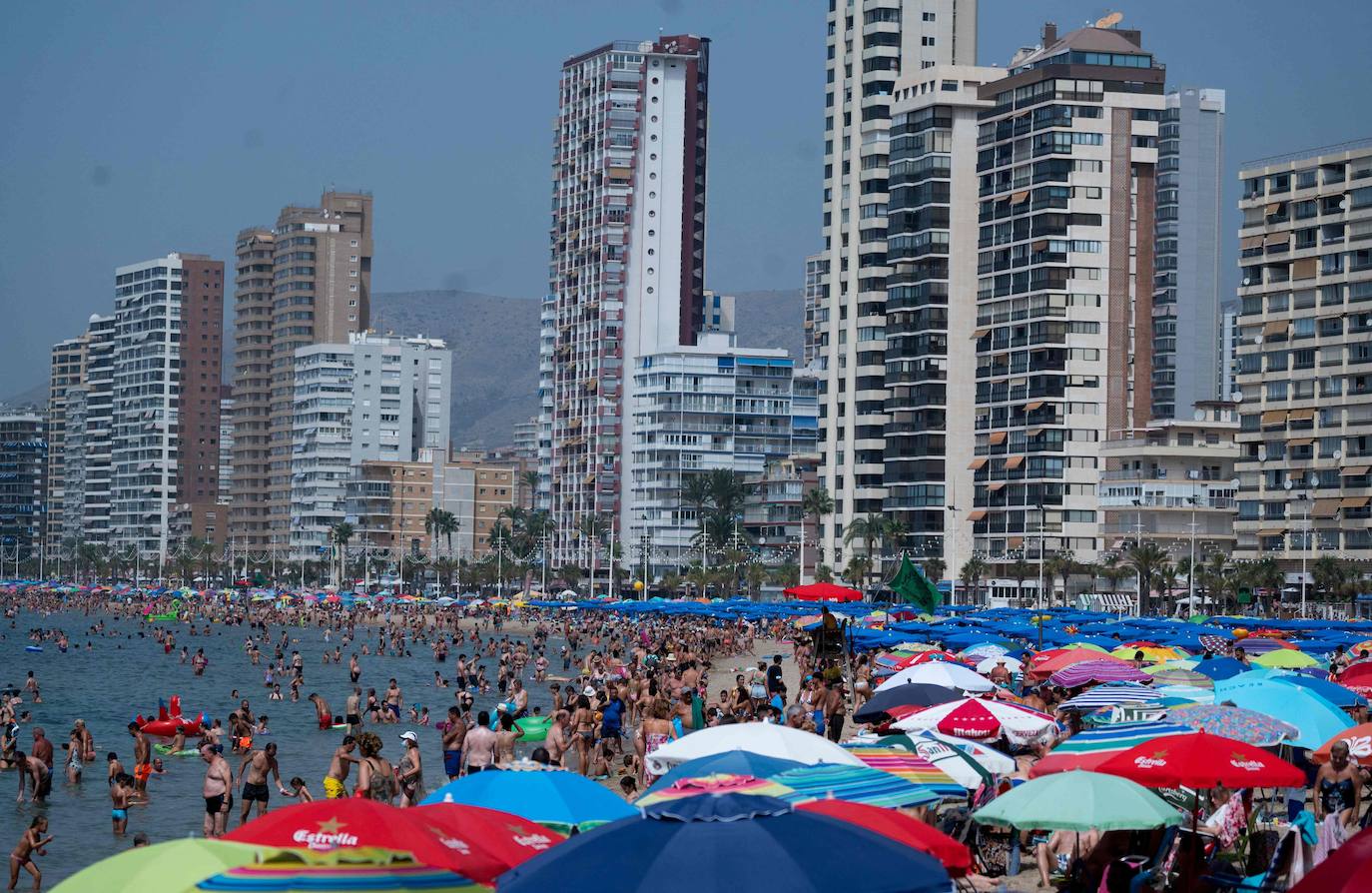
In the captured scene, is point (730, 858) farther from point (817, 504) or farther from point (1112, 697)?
point (817, 504)

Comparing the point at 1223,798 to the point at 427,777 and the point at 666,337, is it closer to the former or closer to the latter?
the point at 427,777

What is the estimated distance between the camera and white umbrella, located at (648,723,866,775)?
14367mm

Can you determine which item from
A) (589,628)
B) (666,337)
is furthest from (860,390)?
(666,337)

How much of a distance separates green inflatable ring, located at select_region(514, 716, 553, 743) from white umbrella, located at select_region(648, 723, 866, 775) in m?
19.0

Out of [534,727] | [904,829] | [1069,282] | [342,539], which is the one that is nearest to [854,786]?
[904,829]

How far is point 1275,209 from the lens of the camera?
90188mm

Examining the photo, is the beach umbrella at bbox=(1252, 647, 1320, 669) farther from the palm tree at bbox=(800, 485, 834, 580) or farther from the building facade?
the building facade

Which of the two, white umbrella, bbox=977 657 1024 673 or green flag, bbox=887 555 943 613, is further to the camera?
green flag, bbox=887 555 943 613

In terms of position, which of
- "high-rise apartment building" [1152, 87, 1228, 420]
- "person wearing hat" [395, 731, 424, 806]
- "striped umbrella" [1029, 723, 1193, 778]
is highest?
"high-rise apartment building" [1152, 87, 1228, 420]

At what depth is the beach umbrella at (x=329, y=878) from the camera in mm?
8633

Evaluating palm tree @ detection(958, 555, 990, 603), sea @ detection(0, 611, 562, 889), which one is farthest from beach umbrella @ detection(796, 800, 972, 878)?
palm tree @ detection(958, 555, 990, 603)

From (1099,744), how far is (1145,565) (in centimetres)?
7667

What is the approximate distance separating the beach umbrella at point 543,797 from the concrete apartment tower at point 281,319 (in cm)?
17897

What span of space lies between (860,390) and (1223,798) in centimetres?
8864
